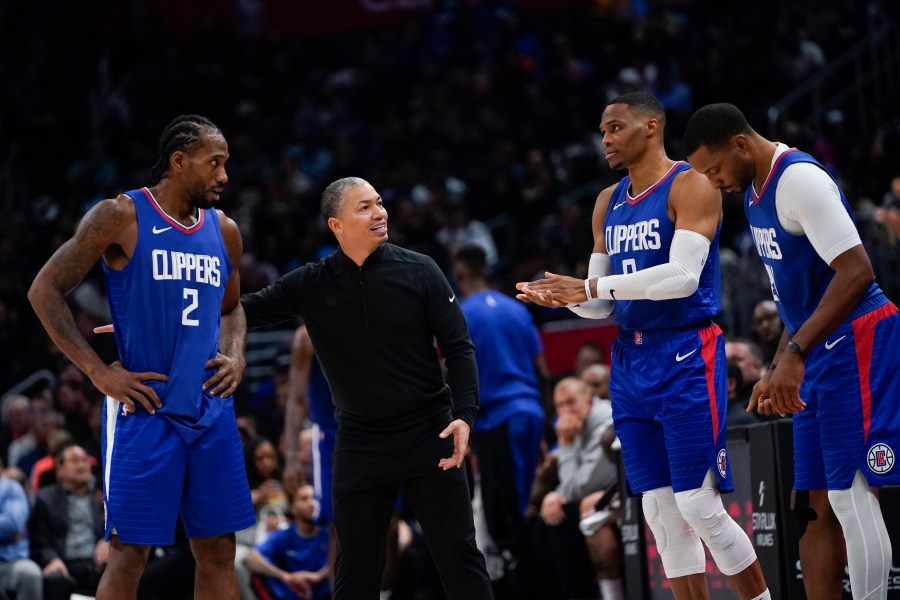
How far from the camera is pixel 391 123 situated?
54.0ft

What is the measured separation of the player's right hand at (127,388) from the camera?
478 centimetres

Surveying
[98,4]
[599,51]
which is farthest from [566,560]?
[98,4]

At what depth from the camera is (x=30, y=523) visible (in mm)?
9195

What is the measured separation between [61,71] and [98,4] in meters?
2.10

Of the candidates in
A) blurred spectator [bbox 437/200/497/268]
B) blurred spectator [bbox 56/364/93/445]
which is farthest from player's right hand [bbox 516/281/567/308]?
blurred spectator [bbox 437/200/497/268]

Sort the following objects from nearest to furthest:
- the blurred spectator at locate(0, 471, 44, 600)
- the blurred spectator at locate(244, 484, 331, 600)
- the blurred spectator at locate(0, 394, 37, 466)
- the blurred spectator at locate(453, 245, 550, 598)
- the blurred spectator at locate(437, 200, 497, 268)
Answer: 1. the blurred spectator at locate(453, 245, 550, 598)
2. the blurred spectator at locate(0, 471, 44, 600)
3. the blurred spectator at locate(244, 484, 331, 600)
4. the blurred spectator at locate(0, 394, 37, 466)
5. the blurred spectator at locate(437, 200, 497, 268)

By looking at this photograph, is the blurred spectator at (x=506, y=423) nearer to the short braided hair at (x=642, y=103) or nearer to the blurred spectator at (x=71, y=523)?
the blurred spectator at (x=71, y=523)

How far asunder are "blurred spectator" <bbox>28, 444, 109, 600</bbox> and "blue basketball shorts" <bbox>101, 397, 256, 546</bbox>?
4477 millimetres

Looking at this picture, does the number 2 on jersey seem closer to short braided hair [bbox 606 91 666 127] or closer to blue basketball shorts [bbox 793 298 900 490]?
short braided hair [bbox 606 91 666 127]

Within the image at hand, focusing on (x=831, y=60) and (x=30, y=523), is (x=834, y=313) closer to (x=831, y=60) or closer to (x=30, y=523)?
(x=30, y=523)

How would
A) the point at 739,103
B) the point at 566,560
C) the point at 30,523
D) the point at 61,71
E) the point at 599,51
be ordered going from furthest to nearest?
1. the point at 61,71
2. the point at 599,51
3. the point at 739,103
4. the point at 30,523
5. the point at 566,560

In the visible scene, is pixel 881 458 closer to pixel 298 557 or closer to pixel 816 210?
pixel 816 210

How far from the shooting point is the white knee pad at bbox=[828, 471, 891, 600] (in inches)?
186

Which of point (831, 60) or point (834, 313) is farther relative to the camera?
point (831, 60)
